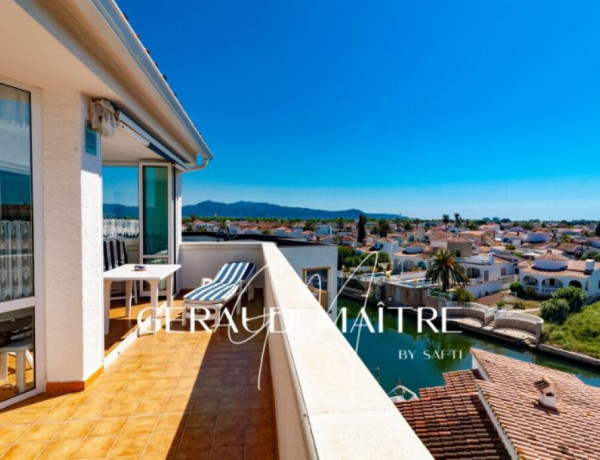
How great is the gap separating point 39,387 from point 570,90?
53.2 m

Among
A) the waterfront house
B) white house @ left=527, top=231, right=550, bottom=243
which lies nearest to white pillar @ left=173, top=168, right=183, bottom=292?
the waterfront house

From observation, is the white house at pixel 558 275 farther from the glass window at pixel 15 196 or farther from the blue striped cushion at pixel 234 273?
the glass window at pixel 15 196

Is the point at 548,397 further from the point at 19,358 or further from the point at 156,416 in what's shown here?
the point at 19,358

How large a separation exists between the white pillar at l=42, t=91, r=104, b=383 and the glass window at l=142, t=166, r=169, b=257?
3318 millimetres

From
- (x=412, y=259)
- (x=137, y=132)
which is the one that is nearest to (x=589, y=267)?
(x=412, y=259)

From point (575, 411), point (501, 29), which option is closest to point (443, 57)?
point (501, 29)

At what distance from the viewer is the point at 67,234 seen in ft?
10.1

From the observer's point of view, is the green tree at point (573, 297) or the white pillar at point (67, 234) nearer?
the white pillar at point (67, 234)

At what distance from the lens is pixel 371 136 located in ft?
168

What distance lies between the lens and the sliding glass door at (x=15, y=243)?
2816 millimetres

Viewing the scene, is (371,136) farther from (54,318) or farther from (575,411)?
(54,318)

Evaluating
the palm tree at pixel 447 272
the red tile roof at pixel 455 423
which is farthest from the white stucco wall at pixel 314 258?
the palm tree at pixel 447 272

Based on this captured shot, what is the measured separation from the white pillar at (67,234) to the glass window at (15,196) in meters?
0.12

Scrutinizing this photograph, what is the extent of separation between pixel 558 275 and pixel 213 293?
1547 inches
